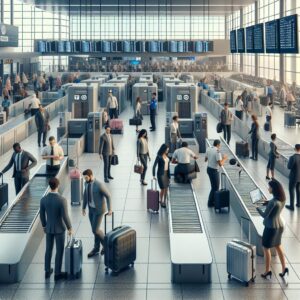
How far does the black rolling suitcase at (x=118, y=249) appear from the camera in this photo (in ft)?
29.0

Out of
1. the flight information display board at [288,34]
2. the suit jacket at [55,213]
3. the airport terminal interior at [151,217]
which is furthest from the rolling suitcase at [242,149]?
the suit jacket at [55,213]

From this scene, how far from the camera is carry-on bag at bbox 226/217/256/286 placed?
8.49 m

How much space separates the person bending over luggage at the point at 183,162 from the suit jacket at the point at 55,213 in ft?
15.5

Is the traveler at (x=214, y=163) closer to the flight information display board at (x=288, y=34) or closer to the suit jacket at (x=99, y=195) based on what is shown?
the suit jacket at (x=99, y=195)

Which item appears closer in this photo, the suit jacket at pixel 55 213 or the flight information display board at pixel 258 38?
the suit jacket at pixel 55 213

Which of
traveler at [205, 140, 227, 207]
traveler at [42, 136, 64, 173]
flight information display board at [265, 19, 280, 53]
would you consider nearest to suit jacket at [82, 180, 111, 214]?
traveler at [205, 140, 227, 207]

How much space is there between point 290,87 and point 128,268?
98.4 feet

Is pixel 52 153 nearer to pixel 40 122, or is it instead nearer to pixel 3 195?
pixel 3 195

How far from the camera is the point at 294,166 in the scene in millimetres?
12469

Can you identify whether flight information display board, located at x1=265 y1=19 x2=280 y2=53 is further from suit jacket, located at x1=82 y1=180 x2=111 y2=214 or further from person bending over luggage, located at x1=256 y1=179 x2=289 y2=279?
suit jacket, located at x1=82 y1=180 x2=111 y2=214

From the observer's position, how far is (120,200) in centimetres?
1348

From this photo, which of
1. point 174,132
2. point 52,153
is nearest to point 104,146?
point 52,153

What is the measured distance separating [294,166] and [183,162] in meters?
2.29

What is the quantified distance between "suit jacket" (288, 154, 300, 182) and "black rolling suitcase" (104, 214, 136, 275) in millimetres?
4607
